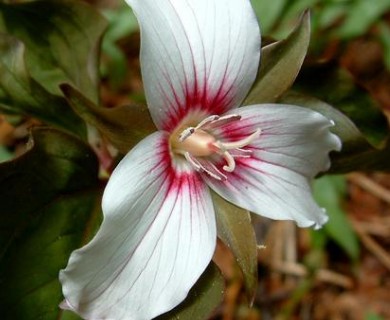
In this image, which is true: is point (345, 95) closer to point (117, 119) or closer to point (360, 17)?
point (117, 119)

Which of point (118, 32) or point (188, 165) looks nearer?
point (188, 165)

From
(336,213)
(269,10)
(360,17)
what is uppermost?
(269,10)

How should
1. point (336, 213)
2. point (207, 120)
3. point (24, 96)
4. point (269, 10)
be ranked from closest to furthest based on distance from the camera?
point (207, 120), point (24, 96), point (269, 10), point (336, 213)

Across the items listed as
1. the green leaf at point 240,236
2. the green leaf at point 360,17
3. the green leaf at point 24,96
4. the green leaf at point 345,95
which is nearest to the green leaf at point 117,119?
the green leaf at point 240,236

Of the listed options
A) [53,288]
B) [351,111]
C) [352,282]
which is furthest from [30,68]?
[352,282]

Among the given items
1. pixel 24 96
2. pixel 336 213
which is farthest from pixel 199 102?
pixel 336 213
